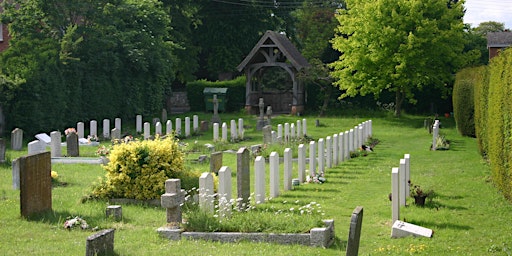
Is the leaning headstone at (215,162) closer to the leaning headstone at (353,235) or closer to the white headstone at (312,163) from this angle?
the white headstone at (312,163)

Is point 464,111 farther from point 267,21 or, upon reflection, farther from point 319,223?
point 267,21

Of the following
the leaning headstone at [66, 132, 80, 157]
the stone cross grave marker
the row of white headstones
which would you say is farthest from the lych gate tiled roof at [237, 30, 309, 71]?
the stone cross grave marker

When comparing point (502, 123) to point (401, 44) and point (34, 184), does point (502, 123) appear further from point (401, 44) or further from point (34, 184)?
point (401, 44)

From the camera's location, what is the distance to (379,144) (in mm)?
31047

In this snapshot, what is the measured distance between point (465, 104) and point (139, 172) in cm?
1933

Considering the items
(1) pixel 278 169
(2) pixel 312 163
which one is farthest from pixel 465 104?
(1) pixel 278 169

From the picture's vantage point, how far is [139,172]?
16.1 metres

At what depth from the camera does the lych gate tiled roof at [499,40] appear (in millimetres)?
55000

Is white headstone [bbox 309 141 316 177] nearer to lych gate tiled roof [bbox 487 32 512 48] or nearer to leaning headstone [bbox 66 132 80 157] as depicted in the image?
leaning headstone [bbox 66 132 80 157]

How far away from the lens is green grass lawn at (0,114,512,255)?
1170 cm

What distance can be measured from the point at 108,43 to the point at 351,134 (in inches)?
583

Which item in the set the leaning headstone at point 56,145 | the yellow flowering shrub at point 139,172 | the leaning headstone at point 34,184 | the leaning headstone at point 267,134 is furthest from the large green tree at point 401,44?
the leaning headstone at point 34,184

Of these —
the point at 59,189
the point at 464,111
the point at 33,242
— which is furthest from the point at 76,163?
the point at 464,111

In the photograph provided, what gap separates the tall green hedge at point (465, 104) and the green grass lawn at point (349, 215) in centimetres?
823
